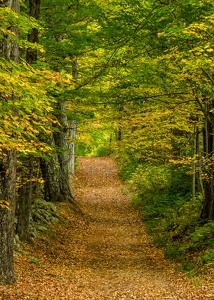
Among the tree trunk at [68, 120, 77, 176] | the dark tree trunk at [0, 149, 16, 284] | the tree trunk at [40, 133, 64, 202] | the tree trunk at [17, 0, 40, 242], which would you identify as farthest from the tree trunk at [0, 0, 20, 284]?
the tree trunk at [68, 120, 77, 176]

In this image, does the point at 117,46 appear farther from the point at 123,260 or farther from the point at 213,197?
the point at 123,260

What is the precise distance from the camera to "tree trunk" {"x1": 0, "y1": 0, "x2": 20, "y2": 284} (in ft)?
18.1

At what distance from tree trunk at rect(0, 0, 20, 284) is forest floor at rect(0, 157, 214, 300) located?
0.36m

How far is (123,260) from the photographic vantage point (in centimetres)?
940

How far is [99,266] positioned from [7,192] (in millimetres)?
4498

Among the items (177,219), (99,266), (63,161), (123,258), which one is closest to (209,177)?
(177,219)

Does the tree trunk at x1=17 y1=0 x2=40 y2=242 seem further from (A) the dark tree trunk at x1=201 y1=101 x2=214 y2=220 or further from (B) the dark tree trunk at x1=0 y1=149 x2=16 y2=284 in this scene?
(A) the dark tree trunk at x1=201 y1=101 x2=214 y2=220

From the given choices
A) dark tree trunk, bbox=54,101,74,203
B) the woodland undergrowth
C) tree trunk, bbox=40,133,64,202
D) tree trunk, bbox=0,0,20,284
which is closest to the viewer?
tree trunk, bbox=0,0,20,284

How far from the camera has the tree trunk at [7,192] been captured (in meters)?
5.53

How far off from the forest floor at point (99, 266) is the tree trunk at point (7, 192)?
1.19 ft

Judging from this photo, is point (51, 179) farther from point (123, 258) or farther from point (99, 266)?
point (99, 266)

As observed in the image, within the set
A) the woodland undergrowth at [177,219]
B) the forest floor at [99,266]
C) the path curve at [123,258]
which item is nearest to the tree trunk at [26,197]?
the forest floor at [99,266]

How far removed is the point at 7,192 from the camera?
565 cm

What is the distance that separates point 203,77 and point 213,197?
3.62m
